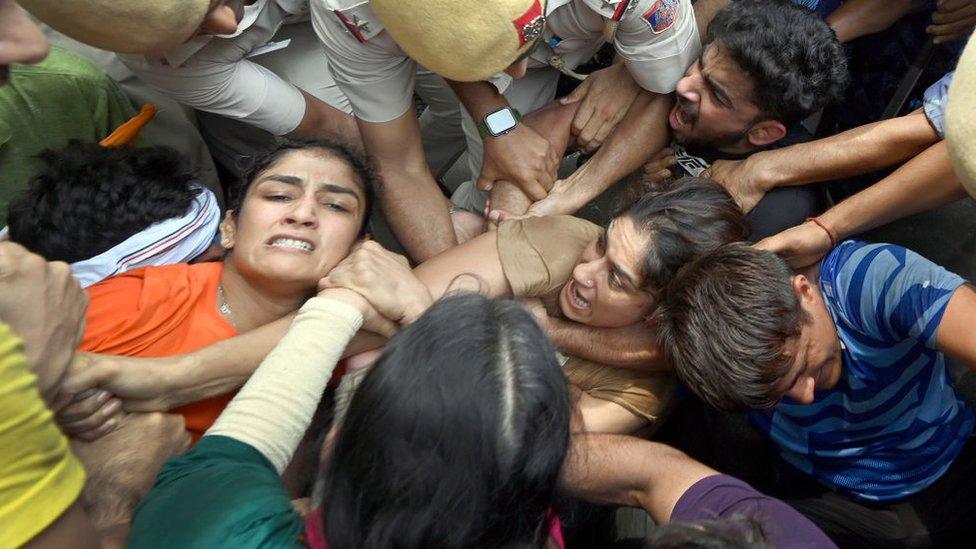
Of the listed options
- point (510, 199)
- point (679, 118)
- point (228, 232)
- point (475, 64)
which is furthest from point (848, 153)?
point (228, 232)

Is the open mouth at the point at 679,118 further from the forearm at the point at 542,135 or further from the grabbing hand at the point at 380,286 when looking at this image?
the grabbing hand at the point at 380,286

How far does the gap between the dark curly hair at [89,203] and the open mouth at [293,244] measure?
1.22ft

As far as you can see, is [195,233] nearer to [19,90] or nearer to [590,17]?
[19,90]

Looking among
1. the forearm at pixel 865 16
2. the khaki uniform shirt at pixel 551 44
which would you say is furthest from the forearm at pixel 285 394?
the forearm at pixel 865 16

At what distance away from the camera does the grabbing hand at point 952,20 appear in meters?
2.38

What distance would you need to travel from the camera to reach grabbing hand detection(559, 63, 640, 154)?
2.67 m

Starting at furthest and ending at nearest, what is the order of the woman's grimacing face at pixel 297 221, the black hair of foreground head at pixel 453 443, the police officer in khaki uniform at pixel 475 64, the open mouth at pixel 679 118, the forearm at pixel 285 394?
the open mouth at pixel 679 118 → the woman's grimacing face at pixel 297 221 → the police officer in khaki uniform at pixel 475 64 → the forearm at pixel 285 394 → the black hair of foreground head at pixel 453 443

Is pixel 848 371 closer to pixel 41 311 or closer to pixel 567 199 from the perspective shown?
pixel 567 199

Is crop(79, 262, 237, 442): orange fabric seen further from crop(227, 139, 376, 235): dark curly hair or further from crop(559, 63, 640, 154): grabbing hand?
→ crop(559, 63, 640, 154): grabbing hand

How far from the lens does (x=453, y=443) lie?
42.1 inches

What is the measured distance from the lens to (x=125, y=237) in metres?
2.09

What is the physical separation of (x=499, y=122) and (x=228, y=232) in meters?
0.99

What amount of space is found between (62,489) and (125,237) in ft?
4.18

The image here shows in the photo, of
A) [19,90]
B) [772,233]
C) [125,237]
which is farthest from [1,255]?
[772,233]
